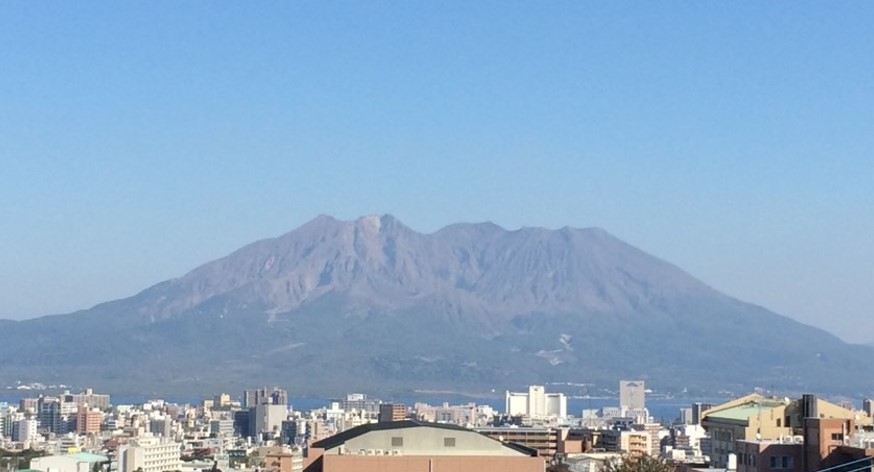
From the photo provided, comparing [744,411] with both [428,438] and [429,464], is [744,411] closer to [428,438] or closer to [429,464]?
[428,438]

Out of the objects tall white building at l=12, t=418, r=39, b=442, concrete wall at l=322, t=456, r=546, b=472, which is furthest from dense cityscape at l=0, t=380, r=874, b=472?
tall white building at l=12, t=418, r=39, b=442

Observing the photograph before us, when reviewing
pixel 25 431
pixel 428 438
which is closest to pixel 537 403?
pixel 25 431

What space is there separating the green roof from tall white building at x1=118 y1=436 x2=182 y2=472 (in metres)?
40.4

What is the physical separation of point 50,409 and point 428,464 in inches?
4665

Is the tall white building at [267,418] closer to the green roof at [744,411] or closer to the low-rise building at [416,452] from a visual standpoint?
the green roof at [744,411]

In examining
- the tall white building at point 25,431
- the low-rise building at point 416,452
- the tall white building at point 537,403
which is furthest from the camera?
the tall white building at point 537,403

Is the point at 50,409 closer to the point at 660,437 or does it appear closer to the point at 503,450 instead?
the point at 660,437

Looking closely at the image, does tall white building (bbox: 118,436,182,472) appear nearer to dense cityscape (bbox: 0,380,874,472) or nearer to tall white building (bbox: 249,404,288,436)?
dense cityscape (bbox: 0,380,874,472)

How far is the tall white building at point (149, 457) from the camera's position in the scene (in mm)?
84981

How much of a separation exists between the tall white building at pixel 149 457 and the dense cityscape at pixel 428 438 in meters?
0.12

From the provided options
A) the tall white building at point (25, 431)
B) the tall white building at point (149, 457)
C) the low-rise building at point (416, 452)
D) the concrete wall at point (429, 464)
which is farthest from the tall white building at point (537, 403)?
the concrete wall at point (429, 464)

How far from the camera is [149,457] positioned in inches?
3499

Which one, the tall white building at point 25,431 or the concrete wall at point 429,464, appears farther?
the tall white building at point 25,431

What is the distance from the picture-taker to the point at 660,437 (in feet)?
342
